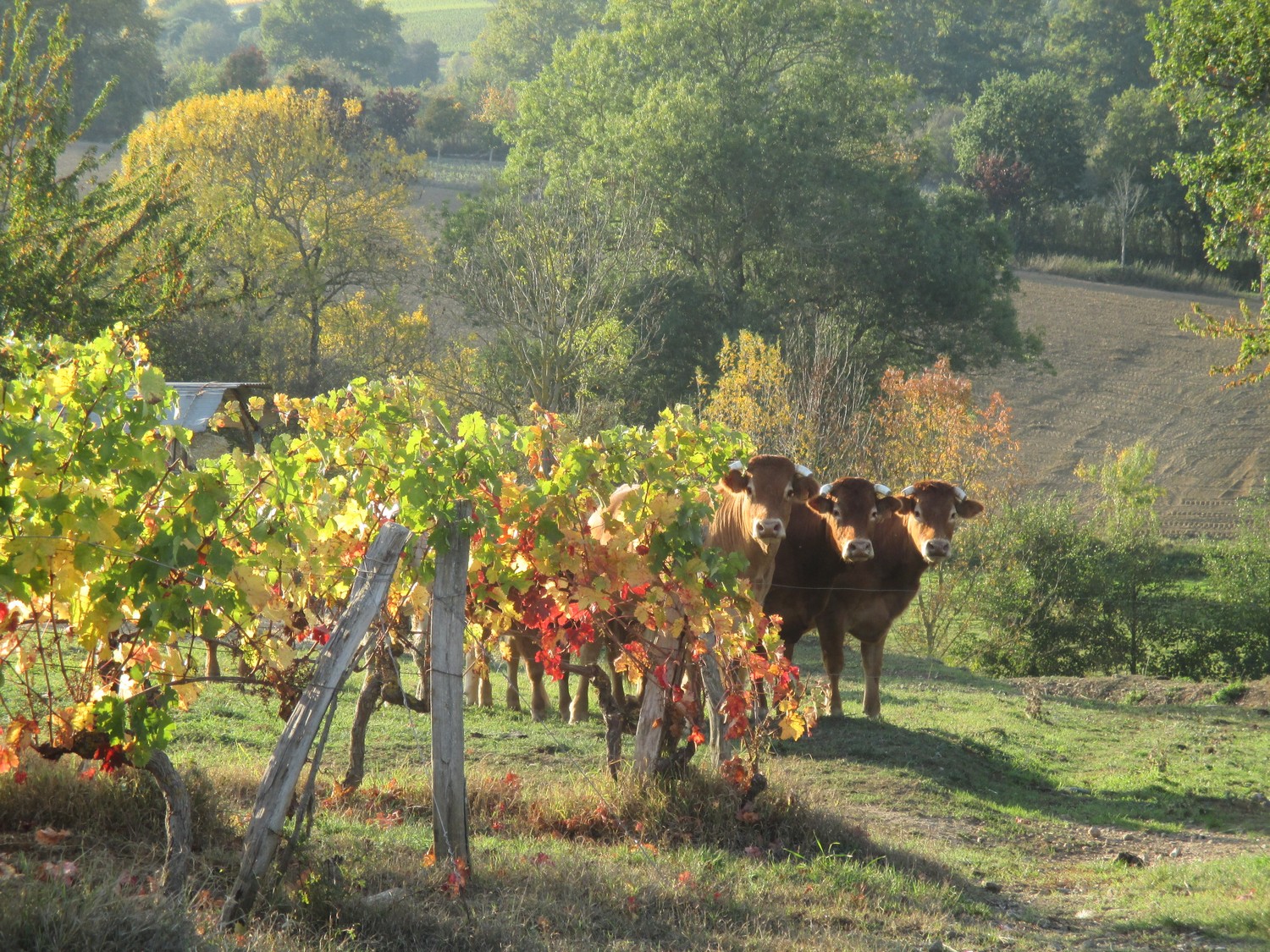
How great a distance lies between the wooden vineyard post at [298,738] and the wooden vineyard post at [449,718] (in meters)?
0.57

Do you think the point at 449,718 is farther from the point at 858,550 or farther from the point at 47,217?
the point at 47,217

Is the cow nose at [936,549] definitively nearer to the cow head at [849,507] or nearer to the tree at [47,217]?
the cow head at [849,507]

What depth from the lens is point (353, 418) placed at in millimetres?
7891

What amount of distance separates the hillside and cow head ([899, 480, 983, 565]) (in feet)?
104

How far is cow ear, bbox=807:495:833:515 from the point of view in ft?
39.4

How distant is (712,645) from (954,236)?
2987 centimetres

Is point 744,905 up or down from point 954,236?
down

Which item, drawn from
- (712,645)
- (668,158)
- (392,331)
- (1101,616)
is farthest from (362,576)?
(392,331)

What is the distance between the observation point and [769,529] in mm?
10086

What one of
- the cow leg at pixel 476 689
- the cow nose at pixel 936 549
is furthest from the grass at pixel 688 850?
the cow nose at pixel 936 549

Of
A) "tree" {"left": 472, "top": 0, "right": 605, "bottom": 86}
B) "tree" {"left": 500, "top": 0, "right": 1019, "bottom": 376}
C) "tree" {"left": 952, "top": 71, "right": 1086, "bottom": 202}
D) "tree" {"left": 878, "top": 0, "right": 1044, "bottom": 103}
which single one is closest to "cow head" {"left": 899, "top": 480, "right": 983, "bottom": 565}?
"tree" {"left": 500, "top": 0, "right": 1019, "bottom": 376}

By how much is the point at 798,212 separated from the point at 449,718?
30.6m

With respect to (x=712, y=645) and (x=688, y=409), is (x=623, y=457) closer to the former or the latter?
(x=688, y=409)

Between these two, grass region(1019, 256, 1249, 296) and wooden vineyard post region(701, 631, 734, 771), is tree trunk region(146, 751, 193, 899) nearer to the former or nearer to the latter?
wooden vineyard post region(701, 631, 734, 771)
